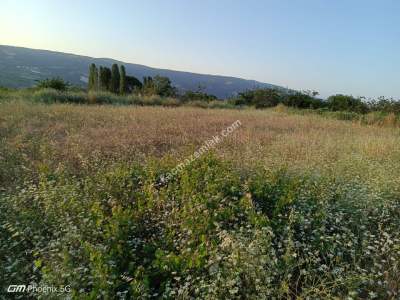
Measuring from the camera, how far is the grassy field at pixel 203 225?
197cm

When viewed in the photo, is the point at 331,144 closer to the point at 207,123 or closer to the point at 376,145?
the point at 376,145

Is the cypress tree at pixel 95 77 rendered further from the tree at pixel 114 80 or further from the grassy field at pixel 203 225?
the grassy field at pixel 203 225

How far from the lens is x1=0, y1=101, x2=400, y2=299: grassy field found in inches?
77.7

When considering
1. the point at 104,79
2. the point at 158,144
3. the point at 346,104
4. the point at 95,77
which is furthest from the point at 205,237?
the point at 95,77

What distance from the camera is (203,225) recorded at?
8.25 feet

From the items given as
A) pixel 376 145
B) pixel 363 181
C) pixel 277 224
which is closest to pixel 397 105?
pixel 376 145

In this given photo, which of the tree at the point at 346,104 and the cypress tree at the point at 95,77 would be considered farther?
the cypress tree at the point at 95,77

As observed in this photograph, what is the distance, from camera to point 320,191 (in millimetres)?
3369

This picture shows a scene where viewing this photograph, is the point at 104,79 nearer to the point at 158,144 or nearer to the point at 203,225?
the point at 158,144

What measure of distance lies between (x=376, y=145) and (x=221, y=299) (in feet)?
18.7
